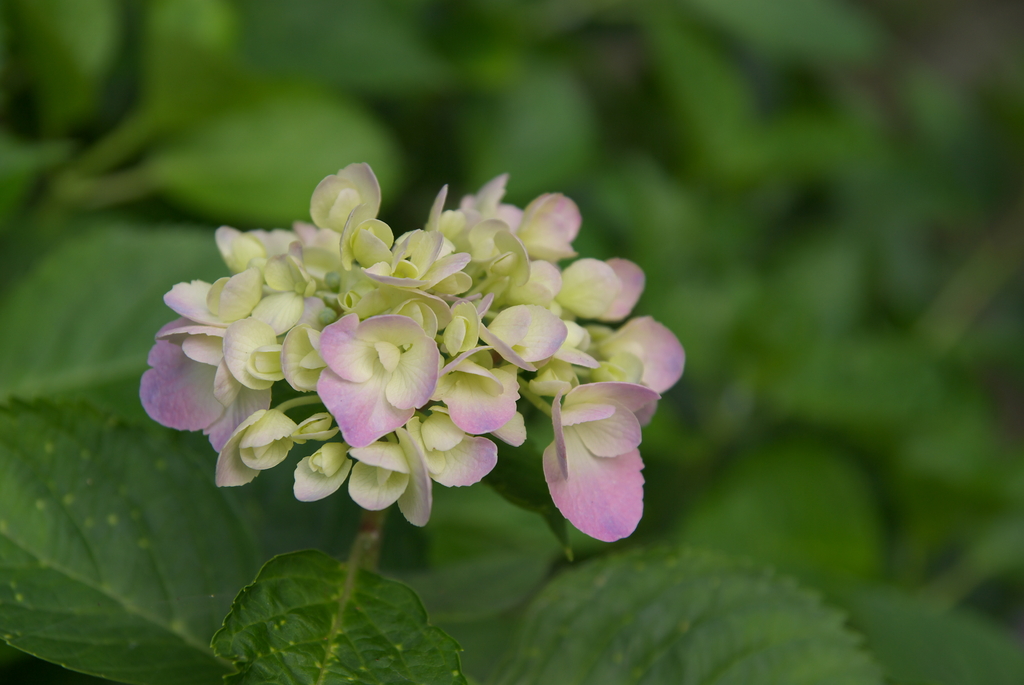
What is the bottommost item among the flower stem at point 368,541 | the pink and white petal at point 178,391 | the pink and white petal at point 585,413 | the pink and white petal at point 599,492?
the flower stem at point 368,541

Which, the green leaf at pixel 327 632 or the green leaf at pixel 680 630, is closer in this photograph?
the green leaf at pixel 327 632

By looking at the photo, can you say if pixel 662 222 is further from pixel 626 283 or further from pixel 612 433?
pixel 612 433

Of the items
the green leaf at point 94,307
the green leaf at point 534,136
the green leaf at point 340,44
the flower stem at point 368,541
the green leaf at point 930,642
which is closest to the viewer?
the flower stem at point 368,541

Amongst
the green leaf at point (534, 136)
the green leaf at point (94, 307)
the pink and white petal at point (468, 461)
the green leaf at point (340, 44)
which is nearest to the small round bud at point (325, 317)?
the pink and white petal at point (468, 461)

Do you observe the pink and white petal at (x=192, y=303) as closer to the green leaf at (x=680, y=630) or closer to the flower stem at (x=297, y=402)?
the flower stem at (x=297, y=402)

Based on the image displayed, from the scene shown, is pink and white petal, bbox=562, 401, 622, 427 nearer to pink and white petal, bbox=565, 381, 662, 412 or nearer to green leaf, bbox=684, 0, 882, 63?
pink and white petal, bbox=565, 381, 662, 412

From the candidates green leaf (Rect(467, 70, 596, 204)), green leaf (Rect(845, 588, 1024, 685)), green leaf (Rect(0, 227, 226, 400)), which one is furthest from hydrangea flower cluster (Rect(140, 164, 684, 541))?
green leaf (Rect(467, 70, 596, 204))

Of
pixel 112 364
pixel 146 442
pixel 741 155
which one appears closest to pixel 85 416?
pixel 146 442

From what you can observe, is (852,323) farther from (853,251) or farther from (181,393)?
(181,393)
